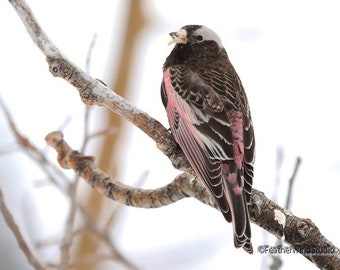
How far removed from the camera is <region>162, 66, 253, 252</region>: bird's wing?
496 centimetres

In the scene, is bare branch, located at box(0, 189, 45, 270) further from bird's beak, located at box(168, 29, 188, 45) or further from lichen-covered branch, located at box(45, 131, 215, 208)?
bird's beak, located at box(168, 29, 188, 45)

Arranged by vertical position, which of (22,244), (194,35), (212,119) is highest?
(194,35)

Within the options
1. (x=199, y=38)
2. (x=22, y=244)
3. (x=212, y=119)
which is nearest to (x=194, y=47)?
(x=199, y=38)

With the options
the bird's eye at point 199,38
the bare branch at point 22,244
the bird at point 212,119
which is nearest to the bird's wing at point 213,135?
the bird at point 212,119

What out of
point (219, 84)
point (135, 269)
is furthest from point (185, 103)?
point (135, 269)

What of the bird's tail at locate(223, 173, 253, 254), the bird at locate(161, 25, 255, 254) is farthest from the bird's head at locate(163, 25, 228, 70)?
the bird's tail at locate(223, 173, 253, 254)

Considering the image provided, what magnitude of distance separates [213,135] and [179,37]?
1.25 metres

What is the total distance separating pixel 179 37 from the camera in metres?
6.35

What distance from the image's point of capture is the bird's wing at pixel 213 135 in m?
4.96

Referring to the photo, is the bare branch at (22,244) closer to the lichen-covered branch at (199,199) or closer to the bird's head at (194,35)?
the lichen-covered branch at (199,199)

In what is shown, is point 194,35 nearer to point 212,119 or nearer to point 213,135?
point 212,119

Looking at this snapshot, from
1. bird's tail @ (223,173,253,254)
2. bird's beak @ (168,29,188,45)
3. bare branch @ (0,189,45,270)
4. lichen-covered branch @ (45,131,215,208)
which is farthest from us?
bird's beak @ (168,29,188,45)

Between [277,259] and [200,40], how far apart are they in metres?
2.73

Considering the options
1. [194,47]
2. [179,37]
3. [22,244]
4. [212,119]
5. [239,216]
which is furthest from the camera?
[194,47]
